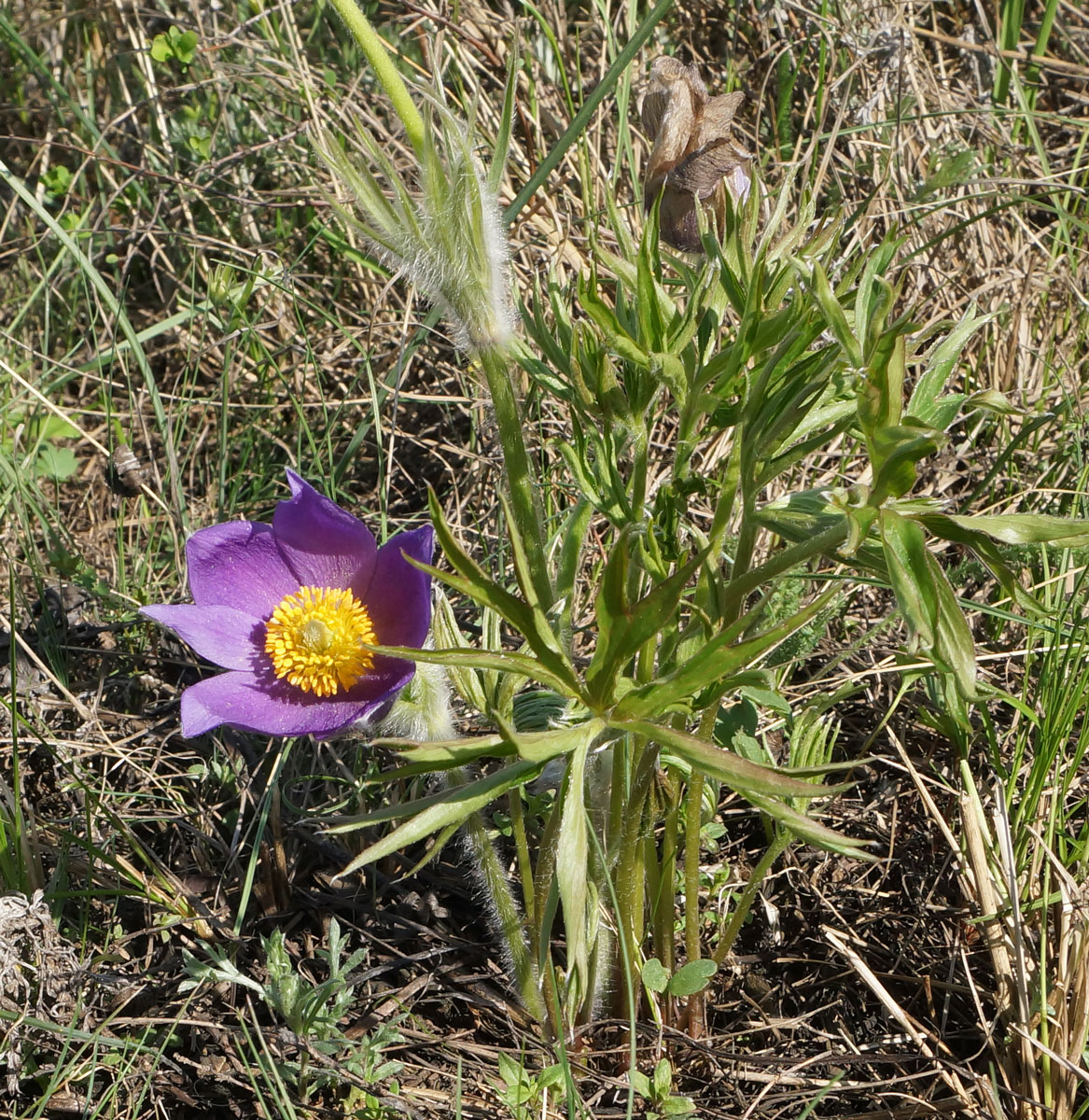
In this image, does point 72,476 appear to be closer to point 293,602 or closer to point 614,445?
point 293,602

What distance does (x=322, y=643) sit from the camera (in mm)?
1299

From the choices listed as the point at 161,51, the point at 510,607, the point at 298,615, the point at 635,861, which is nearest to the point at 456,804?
the point at 510,607

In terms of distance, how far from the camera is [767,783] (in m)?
0.96

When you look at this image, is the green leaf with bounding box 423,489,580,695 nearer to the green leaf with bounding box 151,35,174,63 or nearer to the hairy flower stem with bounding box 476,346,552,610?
the hairy flower stem with bounding box 476,346,552,610

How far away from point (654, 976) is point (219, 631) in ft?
2.07

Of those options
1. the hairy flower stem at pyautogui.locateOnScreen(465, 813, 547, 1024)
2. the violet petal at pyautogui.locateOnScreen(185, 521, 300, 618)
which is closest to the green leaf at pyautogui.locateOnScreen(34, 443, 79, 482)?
the violet petal at pyautogui.locateOnScreen(185, 521, 300, 618)

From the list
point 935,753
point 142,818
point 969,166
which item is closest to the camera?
point 142,818

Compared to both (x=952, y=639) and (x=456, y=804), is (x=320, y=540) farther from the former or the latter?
(x=952, y=639)

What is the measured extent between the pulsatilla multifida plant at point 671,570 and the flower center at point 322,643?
10 centimetres

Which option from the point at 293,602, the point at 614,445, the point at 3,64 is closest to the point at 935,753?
the point at 614,445

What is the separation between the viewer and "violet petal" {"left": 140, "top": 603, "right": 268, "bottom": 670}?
1313mm

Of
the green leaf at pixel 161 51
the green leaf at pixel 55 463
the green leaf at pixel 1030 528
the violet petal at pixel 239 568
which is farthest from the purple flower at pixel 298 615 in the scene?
the green leaf at pixel 161 51

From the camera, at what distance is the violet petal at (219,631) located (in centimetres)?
131

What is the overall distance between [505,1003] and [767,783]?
64 centimetres
